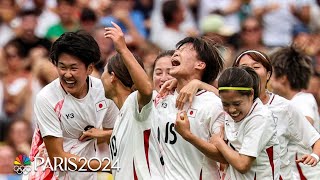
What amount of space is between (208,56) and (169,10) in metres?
7.06

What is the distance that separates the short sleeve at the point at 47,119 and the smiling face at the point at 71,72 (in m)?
0.19

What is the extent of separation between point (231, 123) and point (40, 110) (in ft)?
5.90

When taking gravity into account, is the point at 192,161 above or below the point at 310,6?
below

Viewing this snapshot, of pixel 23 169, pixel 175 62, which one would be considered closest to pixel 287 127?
pixel 175 62

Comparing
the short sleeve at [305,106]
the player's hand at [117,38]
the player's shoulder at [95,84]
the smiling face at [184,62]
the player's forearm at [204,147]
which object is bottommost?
the player's forearm at [204,147]

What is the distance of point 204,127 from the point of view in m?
8.71

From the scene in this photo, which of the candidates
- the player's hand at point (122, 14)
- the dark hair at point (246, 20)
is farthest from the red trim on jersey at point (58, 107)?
the dark hair at point (246, 20)

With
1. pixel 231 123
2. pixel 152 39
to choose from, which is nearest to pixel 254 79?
pixel 231 123

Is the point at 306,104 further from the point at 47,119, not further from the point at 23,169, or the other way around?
the point at 23,169

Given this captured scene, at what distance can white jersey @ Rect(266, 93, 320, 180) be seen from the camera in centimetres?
948

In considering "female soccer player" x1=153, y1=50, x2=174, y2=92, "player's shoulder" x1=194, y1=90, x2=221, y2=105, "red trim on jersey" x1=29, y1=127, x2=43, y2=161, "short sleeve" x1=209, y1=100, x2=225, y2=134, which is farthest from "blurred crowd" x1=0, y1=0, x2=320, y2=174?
"short sleeve" x1=209, y1=100, x2=225, y2=134

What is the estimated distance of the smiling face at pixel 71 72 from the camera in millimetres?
9283

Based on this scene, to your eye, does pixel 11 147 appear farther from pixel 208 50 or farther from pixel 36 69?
pixel 208 50

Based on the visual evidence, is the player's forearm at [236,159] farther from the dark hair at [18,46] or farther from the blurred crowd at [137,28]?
the dark hair at [18,46]
